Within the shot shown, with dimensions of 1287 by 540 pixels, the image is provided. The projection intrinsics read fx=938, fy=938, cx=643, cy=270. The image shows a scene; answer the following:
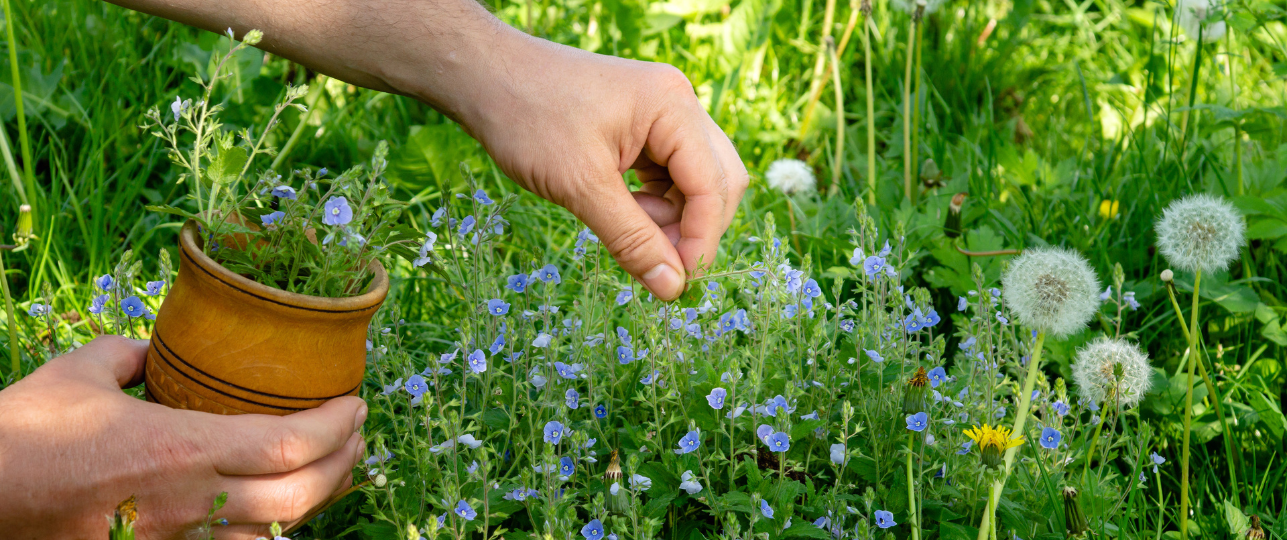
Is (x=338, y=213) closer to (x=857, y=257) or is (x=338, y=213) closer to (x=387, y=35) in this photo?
(x=387, y=35)

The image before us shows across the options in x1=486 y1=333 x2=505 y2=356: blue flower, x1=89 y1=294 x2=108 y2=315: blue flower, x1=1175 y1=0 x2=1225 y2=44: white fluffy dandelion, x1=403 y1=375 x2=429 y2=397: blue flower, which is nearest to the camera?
x1=403 y1=375 x2=429 y2=397: blue flower

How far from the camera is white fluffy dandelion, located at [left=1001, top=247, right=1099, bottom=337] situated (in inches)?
57.3

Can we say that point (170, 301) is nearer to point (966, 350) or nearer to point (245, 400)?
point (245, 400)

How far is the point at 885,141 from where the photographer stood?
3.36 m

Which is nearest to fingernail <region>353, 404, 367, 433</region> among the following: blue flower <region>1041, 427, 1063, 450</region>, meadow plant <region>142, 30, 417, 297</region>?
meadow plant <region>142, 30, 417, 297</region>

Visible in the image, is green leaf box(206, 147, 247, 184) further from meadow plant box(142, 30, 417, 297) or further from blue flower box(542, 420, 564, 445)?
blue flower box(542, 420, 564, 445)

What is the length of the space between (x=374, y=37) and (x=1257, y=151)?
281 centimetres

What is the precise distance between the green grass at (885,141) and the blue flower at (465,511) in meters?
0.51

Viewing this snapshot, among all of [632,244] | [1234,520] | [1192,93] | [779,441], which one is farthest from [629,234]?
[1192,93]

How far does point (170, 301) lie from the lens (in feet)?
4.51

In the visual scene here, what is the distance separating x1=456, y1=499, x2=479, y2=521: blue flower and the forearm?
2.13ft

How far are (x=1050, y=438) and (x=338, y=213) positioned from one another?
3.99 ft

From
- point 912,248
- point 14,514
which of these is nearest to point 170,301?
point 14,514

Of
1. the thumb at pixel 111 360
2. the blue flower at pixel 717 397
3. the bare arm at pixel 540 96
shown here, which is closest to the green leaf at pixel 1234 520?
the blue flower at pixel 717 397
